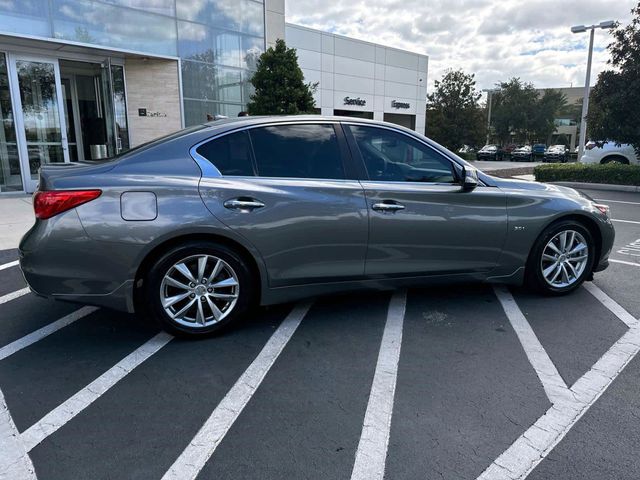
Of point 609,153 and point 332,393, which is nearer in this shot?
point 332,393

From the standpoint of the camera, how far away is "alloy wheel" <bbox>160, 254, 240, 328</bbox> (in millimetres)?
3479

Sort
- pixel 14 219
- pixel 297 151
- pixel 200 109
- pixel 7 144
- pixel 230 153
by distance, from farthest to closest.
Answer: pixel 200 109 < pixel 7 144 < pixel 14 219 < pixel 297 151 < pixel 230 153

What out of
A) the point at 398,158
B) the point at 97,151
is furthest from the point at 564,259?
the point at 97,151

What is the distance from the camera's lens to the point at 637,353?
345 centimetres

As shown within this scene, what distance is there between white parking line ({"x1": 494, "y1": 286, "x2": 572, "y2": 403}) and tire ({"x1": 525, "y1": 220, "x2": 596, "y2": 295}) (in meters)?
0.34

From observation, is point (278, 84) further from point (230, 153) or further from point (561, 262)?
point (561, 262)

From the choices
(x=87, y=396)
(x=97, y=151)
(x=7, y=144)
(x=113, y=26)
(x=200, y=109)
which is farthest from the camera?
(x=200, y=109)

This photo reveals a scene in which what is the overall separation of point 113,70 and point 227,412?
1210 cm

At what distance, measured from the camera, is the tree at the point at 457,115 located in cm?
3378

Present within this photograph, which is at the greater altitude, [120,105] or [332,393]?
[120,105]

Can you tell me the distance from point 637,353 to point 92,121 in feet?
42.9

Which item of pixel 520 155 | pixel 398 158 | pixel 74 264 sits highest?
pixel 398 158

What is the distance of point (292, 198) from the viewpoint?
3607mm

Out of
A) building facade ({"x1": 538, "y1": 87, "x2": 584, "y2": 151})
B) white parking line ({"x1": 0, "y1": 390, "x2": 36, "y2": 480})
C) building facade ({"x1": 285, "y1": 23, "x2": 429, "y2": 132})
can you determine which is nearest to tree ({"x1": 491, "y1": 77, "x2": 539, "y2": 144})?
building facade ({"x1": 538, "y1": 87, "x2": 584, "y2": 151})
